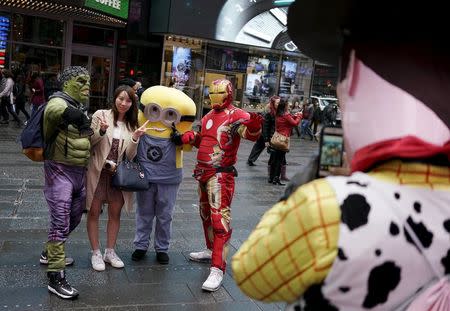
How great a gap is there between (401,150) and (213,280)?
336 centimetres

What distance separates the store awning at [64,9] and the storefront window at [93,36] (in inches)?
14.1

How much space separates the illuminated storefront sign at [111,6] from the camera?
49.0 ft

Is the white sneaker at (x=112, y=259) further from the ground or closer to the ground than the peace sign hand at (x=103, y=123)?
closer to the ground

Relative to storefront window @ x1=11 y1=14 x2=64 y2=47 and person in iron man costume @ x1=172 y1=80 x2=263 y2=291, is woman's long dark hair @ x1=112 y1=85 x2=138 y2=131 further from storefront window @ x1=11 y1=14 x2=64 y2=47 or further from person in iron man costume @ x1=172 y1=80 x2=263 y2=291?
storefront window @ x1=11 y1=14 x2=64 y2=47

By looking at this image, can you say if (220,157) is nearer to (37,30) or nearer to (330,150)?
(330,150)

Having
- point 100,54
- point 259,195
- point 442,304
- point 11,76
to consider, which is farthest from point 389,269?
point 100,54

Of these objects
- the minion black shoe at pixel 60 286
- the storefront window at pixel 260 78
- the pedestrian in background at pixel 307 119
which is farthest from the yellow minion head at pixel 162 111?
the storefront window at pixel 260 78

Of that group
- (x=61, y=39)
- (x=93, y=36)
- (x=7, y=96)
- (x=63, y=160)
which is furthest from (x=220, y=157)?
(x=93, y=36)

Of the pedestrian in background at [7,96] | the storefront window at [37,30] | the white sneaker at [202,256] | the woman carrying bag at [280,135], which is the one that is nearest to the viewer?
the white sneaker at [202,256]

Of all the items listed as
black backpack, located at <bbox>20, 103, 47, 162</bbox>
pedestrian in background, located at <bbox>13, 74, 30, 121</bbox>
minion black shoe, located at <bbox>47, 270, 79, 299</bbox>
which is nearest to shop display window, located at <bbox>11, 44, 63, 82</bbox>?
pedestrian in background, located at <bbox>13, 74, 30, 121</bbox>

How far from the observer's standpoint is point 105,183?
482 cm

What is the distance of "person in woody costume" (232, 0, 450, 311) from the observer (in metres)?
1.34

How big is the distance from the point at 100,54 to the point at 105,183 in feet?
48.2

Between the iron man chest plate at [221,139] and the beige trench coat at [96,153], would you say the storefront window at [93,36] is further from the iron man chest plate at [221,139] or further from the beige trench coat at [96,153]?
the iron man chest plate at [221,139]
